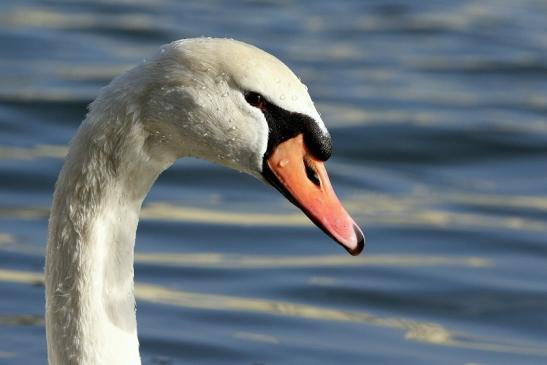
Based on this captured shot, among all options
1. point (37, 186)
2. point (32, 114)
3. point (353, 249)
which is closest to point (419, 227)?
point (37, 186)

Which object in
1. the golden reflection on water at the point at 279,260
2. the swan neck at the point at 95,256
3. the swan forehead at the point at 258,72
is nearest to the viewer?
the swan forehead at the point at 258,72

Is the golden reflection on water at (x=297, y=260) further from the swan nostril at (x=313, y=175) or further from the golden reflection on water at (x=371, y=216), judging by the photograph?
the swan nostril at (x=313, y=175)

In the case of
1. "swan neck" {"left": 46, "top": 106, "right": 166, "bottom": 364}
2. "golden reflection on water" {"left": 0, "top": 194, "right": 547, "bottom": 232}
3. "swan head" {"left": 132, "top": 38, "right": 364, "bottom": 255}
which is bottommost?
"swan neck" {"left": 46, "top": 106, "right": 166, "bottom": 364}

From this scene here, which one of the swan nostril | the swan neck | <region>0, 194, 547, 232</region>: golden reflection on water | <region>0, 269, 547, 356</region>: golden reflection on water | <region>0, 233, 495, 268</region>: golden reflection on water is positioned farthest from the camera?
<region>0, 194, 547, 232</region>: golden reflection on water

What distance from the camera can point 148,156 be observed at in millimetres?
4602

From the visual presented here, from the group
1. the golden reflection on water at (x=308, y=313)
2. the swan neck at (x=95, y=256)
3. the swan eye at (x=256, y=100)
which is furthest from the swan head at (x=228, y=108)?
the golden reflection on water at (x=308, y=313)

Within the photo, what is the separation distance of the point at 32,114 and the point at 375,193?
2.67 meters

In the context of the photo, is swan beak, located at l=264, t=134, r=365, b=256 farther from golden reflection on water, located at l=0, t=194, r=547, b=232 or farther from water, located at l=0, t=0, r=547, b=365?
golden reflection on water, located at l=0, t=194, r=547, b=232

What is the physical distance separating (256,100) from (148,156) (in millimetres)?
347

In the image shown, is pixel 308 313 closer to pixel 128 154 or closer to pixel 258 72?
pixel 128 154

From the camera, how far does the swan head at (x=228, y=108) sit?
14.7 feet

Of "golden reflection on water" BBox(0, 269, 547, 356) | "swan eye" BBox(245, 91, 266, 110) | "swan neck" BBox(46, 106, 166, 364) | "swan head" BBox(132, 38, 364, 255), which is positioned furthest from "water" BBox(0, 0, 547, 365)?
"swan eye" BBox(245, 91, 266, 110)

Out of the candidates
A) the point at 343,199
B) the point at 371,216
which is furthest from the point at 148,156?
the point at 343,199

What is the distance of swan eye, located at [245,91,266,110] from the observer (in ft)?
14.9
